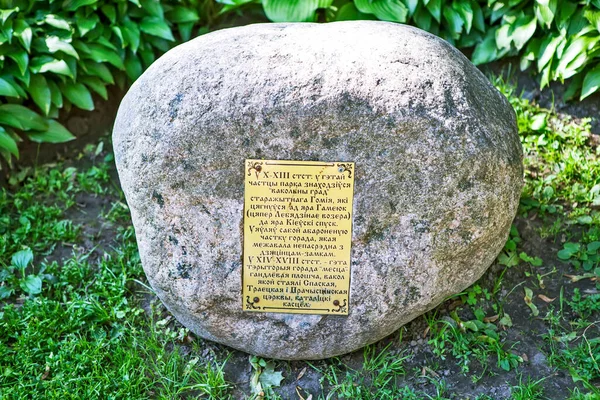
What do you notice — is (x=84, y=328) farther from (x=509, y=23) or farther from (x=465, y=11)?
(x=509, y=23)

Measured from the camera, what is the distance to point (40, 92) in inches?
152

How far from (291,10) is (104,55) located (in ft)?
4.01

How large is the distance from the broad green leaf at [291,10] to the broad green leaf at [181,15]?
1.72ft

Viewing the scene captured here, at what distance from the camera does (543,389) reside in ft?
8.74

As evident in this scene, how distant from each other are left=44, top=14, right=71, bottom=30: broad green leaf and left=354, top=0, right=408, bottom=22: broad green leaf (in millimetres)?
1799

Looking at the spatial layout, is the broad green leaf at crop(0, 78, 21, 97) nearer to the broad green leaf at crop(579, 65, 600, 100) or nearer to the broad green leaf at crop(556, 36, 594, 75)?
the broad green leaf at crop(556, 36, 594, 75)

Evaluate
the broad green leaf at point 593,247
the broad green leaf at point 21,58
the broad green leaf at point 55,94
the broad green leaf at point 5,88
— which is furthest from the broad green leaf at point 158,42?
the broad green leaf at point 593,247

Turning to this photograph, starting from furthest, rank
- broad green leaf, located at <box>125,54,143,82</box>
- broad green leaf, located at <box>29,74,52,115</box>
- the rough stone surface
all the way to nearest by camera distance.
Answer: broad green leaf, located at <box>125,54,143,82</box> → broad green leaf, located at <box>29,74,52,115</box> → the rough stone surface

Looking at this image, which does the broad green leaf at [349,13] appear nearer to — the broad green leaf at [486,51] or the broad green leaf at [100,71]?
the broad green leaf at [486,51]

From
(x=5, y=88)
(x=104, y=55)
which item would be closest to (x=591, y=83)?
(x=104, y=55)

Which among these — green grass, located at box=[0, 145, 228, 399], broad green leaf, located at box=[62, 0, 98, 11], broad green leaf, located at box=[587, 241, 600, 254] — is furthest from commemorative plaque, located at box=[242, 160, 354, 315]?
broad green leaf, located at box=[62, 0, 98, 11]

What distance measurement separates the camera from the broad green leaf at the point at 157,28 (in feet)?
13.1

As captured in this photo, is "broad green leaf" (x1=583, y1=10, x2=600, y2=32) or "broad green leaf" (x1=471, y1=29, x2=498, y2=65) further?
"broad green leaf" (x1=471, y1=29, x2=498, y2=65)

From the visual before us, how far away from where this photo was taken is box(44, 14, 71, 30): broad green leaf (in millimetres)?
3801
